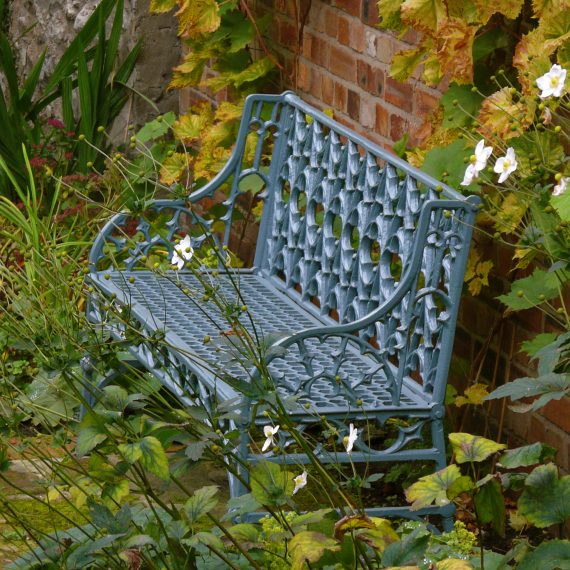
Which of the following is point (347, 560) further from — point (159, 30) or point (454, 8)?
point (159, 30)

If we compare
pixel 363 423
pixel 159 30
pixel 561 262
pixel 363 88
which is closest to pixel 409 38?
pixel 363 88

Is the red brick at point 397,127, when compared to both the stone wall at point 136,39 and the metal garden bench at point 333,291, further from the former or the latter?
the stone wall at point 136,39

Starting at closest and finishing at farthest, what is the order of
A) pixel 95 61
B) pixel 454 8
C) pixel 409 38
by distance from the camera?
pixel 454 8 → pixel 409 38 → pixel 95 61

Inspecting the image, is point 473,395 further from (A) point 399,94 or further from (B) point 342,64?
(B) point 342,64

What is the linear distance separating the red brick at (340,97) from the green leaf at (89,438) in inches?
101

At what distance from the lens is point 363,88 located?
164 inches

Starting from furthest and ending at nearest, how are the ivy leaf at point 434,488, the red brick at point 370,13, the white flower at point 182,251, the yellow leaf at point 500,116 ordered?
the red brick at point 370,13 → the yellow leaf at point 500,116 → the white flower at point 182,251 → the ivy leaf at point 434,488

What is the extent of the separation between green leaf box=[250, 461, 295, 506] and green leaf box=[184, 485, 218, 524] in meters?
0.07

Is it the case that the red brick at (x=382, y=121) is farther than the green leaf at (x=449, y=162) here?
Yes

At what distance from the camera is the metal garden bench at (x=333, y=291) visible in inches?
117

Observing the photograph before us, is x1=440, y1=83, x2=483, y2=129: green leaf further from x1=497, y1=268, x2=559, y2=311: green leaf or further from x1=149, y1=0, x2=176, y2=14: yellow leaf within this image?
x1=149, y1=0, x2=176, y2=14: yellow leaf

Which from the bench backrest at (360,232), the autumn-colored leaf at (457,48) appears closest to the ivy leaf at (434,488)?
the bench backrest at (360,232)

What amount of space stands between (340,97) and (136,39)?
164 centimetres

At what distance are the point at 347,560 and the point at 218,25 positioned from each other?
3014 millimetres
